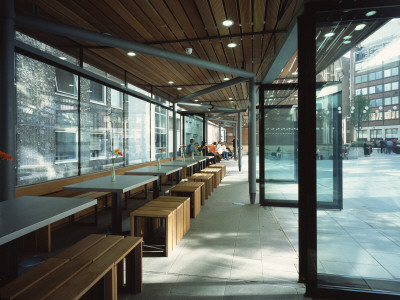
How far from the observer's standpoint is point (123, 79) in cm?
706

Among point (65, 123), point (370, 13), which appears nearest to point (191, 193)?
point (65, 123)

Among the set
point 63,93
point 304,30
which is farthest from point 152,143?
point 304,30

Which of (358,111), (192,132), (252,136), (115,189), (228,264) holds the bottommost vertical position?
(228,264)

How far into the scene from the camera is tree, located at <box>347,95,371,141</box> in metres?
2.63

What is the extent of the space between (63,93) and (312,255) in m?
4.79

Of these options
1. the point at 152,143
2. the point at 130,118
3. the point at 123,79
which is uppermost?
the point at 123,79

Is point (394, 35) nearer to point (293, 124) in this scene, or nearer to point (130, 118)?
point (293, 124)

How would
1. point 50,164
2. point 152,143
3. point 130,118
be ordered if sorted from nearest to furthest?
point 50,164 < point 130,118 < point 152,143

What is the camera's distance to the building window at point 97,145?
5844mm

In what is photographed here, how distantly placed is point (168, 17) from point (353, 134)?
3.00 m

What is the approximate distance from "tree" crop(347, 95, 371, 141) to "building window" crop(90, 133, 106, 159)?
5019 millimetres

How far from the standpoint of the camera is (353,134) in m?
2.76

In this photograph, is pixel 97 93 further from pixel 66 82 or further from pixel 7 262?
pixel 7 262

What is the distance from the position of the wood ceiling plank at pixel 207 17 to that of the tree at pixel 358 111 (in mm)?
2270
